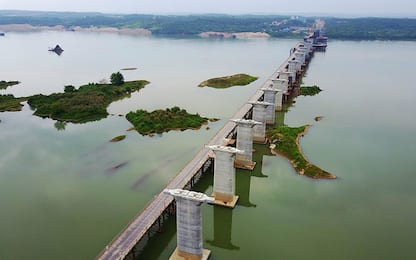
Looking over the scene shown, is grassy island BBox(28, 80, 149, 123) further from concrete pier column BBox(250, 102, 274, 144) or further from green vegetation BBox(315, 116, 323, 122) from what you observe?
green vegetation BBox(315, 116, 323, 122)

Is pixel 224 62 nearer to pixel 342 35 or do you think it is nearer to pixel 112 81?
pixel 112 81

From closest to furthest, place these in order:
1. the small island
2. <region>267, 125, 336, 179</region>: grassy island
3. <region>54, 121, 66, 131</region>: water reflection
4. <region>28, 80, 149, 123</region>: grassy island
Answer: <region>267, 125, 336, 179</region>: grassy island < the small island < <region>54, 121, 66, 131</region>: water reflection < <region>28, 80, 149, 123</region>: grassy island

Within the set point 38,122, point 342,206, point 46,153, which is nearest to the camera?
point 342,206

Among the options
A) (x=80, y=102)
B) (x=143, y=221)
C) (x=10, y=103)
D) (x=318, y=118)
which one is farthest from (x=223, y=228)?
(x=10, y=103)

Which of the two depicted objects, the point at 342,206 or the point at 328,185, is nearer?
the point at 342,206

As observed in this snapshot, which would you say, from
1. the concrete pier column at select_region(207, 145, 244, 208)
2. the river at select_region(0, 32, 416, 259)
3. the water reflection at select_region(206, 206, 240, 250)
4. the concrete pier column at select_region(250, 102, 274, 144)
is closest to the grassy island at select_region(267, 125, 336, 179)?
the river at select_region(0, 32, 416, 259)

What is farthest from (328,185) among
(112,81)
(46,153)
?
(112,81)
